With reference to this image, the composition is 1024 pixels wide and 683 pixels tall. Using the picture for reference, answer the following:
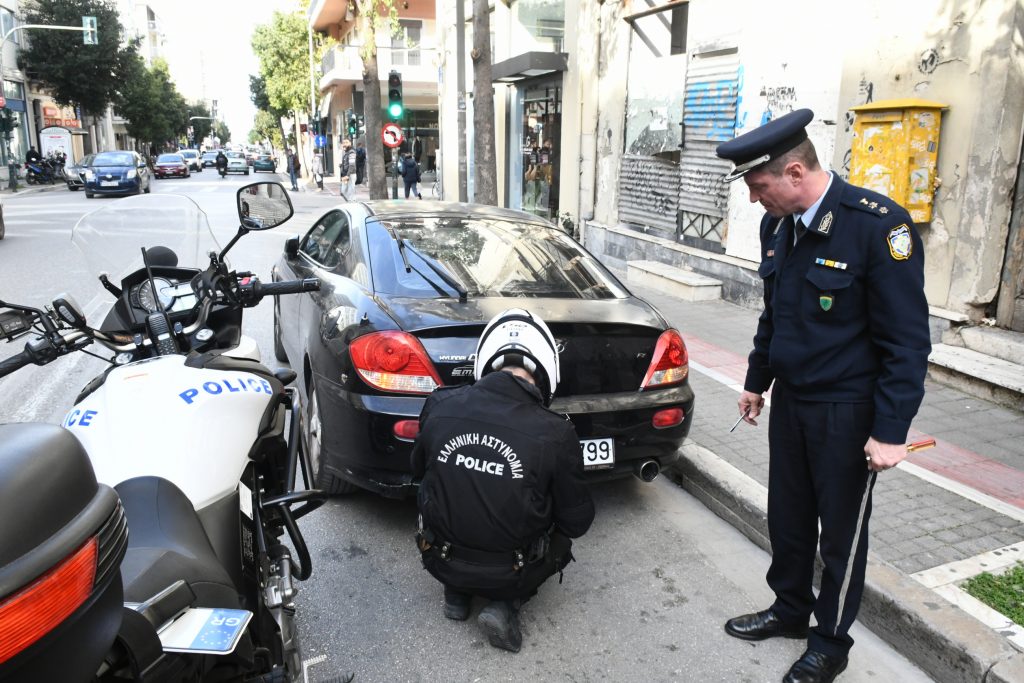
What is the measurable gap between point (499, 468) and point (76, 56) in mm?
45626

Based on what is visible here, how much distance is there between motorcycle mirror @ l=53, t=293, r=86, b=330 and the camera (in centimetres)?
269

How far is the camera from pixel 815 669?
2.87m

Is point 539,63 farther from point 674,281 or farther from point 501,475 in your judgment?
point 501,475

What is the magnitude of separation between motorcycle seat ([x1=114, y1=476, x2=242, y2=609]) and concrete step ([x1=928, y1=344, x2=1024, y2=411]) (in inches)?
217

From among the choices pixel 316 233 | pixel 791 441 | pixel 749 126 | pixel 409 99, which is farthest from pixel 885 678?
pixel 409 99

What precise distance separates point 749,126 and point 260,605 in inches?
318

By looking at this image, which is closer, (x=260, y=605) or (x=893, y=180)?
(x=260, y=605)

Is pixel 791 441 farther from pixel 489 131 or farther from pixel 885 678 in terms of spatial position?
pixel 489 131

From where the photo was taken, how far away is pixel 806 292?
278cm

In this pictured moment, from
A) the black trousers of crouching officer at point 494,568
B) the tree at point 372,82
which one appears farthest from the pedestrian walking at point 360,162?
the black trousers of crouching officer at point 494,568

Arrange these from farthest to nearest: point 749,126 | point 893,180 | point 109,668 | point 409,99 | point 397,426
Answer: point 409,99, point 749,126, point 893,180, point 397,426, point 109,668

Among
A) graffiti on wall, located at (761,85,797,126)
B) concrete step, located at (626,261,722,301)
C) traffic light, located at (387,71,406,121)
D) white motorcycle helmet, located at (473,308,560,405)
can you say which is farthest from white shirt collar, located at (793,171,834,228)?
traffic light, located at (387,71,406,121)

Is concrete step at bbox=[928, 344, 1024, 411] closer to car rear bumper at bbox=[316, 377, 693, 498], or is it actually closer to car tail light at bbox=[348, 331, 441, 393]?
car rear bumper at bbox=[316, 377, 693, 498]

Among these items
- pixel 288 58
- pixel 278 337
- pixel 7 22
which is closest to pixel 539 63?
pixel 278 337
